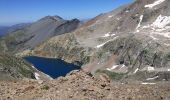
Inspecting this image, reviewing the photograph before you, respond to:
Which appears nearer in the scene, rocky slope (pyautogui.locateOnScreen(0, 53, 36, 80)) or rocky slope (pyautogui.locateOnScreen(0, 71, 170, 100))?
rocky slope (pyautogui.locateOnScreen(0, 71, 170, 100))

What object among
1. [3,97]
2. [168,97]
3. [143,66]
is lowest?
[143,66]

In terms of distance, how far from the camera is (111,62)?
198875 mm

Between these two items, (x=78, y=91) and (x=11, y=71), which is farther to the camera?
(x=11, y=71)

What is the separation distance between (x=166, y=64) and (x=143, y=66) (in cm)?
1296

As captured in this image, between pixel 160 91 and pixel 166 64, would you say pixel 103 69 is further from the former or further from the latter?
pixel 160 91

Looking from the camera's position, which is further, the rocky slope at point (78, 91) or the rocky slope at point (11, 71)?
the rocky slope at point (11, 71)

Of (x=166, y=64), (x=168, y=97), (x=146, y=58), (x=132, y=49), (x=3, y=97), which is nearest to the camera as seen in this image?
(x=3, y=97)

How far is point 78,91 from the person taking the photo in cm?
2447

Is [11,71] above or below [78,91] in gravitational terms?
below

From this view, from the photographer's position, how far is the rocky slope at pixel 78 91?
24.3m

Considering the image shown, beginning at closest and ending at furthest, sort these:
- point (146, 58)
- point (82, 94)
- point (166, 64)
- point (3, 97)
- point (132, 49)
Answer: point (82, 94) < point (3, 97) < point (166, 64) < point (146, 58) < point (132, 49)

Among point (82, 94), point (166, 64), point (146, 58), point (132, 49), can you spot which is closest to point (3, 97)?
point (82, 94)

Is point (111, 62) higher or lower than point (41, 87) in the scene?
lower

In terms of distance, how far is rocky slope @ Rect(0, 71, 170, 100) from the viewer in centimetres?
2434
